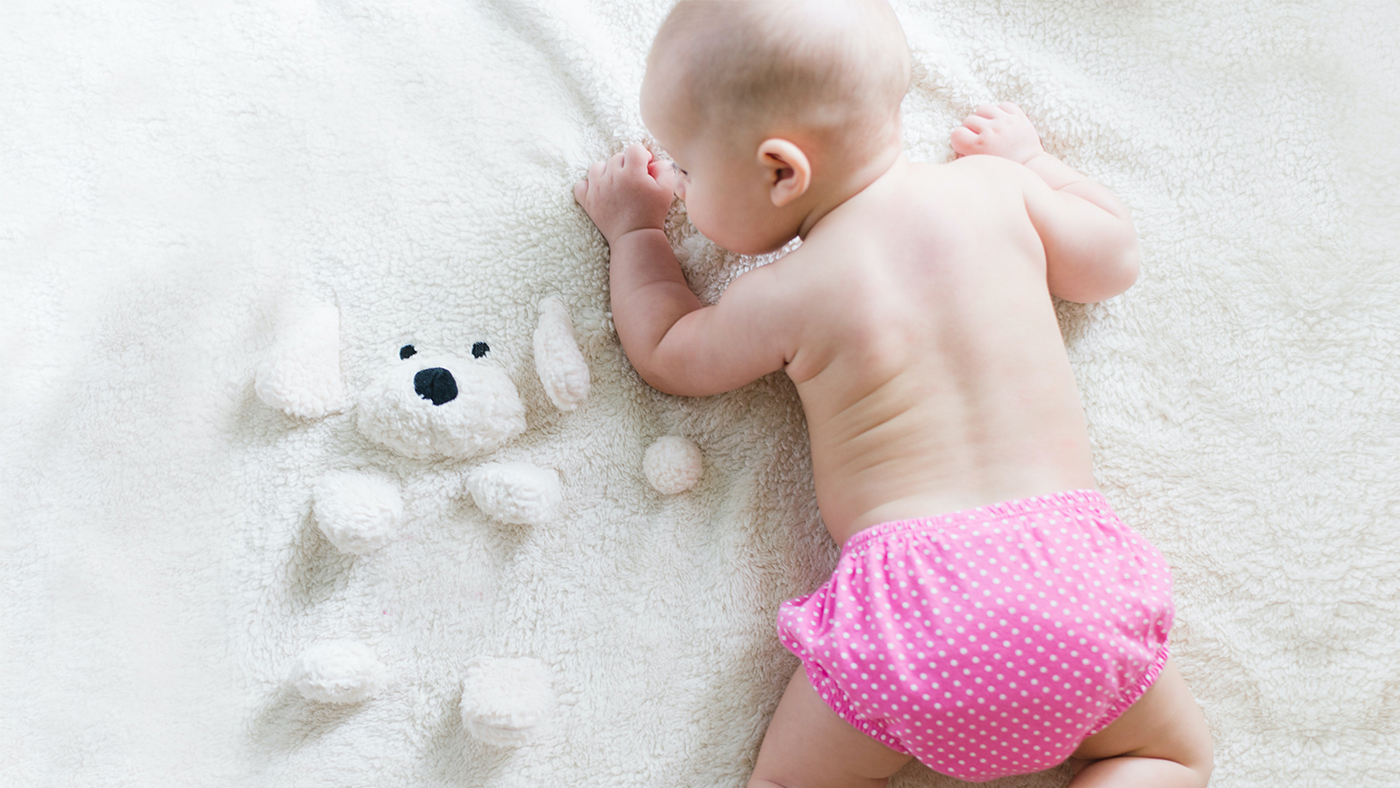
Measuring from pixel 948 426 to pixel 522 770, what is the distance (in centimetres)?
53

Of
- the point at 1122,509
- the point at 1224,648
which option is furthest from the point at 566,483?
the point at 1224,648

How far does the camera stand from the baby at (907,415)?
77 centimetres

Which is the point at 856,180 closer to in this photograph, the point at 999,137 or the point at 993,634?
the point at 999,137

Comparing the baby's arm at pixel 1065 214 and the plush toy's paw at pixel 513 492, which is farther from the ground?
the baby's arm at pixel 1065 214

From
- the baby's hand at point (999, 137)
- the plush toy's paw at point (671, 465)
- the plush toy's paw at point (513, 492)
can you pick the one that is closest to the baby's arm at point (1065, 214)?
the baby's hand at point (999, 137)

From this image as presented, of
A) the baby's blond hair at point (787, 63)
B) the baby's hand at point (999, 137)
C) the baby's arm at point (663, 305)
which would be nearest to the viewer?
the baby's blond hair at point (787, 63)

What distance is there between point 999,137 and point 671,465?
0.50 metres

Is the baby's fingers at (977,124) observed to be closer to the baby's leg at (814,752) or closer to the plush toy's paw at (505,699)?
the baby's leg at (814,752)

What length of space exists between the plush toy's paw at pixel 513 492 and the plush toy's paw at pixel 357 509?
0.26 ft

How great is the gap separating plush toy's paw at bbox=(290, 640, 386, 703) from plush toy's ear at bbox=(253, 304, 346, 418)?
228 mm

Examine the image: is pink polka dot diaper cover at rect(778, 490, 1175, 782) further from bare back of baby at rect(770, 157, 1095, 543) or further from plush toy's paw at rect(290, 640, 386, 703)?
plush toy's paw at rect(290, 640, 386, 703)

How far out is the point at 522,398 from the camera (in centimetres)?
94

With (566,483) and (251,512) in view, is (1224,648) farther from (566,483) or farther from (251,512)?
(251,512)

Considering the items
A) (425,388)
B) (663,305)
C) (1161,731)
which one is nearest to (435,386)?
(425,388)
